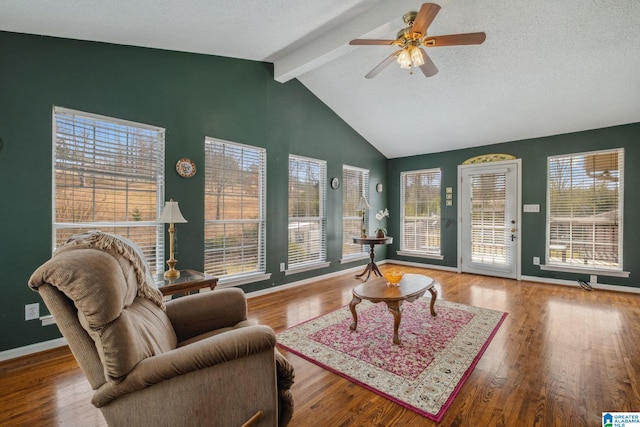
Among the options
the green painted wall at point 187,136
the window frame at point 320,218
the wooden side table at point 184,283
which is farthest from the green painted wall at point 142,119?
the wooden side table at point 184,283

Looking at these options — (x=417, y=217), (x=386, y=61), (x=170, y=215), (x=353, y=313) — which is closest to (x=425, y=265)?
(x=417, y=217)

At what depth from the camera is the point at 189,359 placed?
1.11 m

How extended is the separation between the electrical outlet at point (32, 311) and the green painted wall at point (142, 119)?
32 millimetres

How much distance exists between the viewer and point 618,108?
3.78 m

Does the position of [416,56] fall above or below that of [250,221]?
above

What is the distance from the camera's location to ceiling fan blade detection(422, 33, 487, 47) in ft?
6.98

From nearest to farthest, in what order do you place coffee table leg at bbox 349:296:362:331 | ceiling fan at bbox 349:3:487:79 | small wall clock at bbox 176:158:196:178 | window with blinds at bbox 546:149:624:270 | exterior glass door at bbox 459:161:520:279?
ceiling fan at bbox 349:3:487:79 → coffee table leg at bbox 349:296:362:331 → small wall clock at bbox 176:158:196:178 → window with blinds at bbox 546:149:624:270 → exterior glass door at bbox 459:161:520:279

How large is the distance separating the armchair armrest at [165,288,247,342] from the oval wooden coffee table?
1.11 meters

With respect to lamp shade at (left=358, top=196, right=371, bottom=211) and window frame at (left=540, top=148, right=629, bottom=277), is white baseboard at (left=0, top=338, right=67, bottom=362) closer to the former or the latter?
lamp shade at (left=358, top=196, right=371, bottom=211)

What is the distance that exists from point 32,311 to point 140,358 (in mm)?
2108

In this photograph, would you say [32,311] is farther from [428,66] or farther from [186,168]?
[428,66]

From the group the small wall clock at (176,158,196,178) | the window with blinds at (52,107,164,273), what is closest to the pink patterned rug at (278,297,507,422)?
the window with blinds at (52,107,164,273)

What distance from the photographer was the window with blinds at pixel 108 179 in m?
2.51

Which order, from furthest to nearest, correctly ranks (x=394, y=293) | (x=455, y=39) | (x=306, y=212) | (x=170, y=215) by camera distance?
(x=306, y=212) → (x=170, y=215) → (x=394, y=293) → (x=455, y=39)
